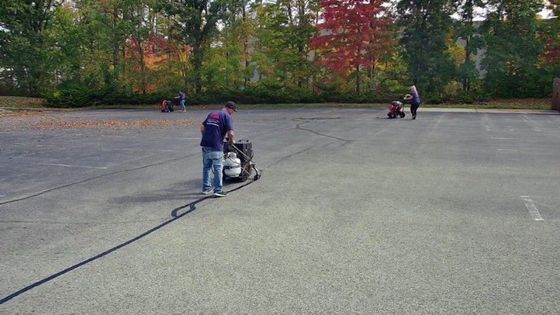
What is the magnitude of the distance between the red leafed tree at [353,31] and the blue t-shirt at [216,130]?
2555cm

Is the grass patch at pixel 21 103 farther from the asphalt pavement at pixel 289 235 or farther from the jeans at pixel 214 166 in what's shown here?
the jeans at pixel 214 166

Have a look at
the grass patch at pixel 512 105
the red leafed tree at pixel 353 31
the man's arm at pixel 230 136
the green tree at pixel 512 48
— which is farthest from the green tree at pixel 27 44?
the man's arm at pixel 230 136

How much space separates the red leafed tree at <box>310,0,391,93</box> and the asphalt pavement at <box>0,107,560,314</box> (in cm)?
2085

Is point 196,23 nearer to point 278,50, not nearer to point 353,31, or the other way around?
point 278,50

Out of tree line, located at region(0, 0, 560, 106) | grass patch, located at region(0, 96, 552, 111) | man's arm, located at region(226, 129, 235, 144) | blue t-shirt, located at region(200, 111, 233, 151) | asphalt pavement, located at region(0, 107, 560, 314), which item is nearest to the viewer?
asphalt pavement, located at region(0, 107, 560, 314)

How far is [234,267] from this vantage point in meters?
4.90

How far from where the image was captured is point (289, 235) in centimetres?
593

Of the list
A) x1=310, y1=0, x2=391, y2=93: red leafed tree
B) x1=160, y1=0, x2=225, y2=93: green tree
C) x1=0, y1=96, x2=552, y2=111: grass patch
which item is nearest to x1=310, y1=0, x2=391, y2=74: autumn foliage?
x1=310, y1=0, x2=391, y2=93: red leafed tree

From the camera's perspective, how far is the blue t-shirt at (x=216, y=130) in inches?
317

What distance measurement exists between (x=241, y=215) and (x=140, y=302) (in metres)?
2.90

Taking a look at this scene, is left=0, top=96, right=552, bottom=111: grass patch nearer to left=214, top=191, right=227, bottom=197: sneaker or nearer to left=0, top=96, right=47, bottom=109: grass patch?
left=0, top=96, right=47, bottom=109: grass patch

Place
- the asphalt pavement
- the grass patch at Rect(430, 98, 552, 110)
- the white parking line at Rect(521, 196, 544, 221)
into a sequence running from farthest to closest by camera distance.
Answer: the grass patch at Rect(430, 98, 552, 110), the white parking line at Rect(521, 196, 544, 221), the asphalt pavement

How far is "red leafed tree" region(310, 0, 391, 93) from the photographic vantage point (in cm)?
3153

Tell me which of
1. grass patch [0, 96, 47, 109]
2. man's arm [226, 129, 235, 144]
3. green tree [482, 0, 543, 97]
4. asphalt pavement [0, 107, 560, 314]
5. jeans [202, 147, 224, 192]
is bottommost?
asphalt pavement [0, 107, 560, 314]
